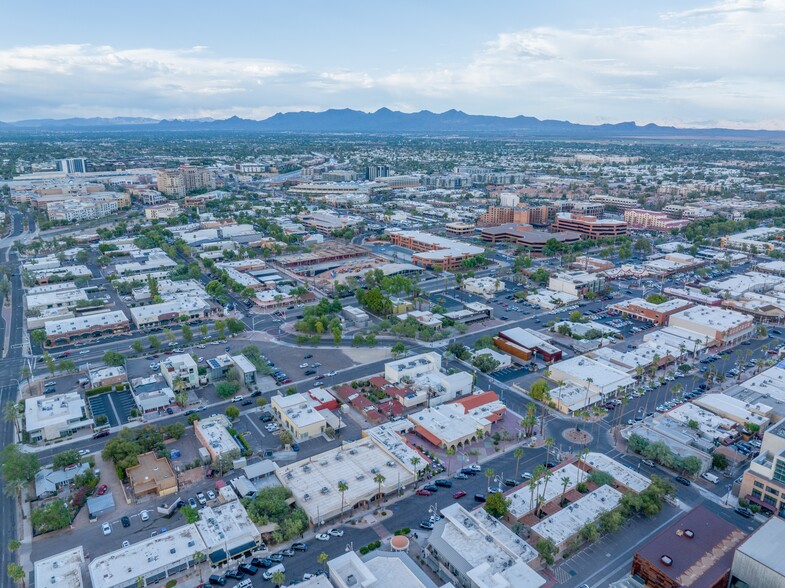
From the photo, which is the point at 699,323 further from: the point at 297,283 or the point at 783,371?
the point at 297,283

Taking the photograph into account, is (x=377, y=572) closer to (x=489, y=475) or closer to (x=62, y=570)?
(x=489, y=475)

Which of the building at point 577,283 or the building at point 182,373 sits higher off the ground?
the building at point 577,283

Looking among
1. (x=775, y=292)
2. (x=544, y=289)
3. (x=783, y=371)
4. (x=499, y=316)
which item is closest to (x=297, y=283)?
(x=499, y=316)

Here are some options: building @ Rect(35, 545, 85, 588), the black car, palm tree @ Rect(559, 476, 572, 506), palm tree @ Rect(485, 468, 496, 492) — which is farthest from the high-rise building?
building @ Rect(35, 545, 85, 588)

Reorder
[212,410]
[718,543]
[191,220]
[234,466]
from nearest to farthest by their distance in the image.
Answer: [718,543], [234,466], [212,410], [191,220]

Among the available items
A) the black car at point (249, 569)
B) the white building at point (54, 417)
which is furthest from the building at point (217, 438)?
the white building at point (54, 417)

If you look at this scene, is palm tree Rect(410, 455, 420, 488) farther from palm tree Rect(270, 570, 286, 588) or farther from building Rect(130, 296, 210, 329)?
building Rect(130, 296, 210, 329)

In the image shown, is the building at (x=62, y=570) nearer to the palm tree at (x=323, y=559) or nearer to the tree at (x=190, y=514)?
the tree at (x=190, y=514)

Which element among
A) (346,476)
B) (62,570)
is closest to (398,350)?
(346,476)
